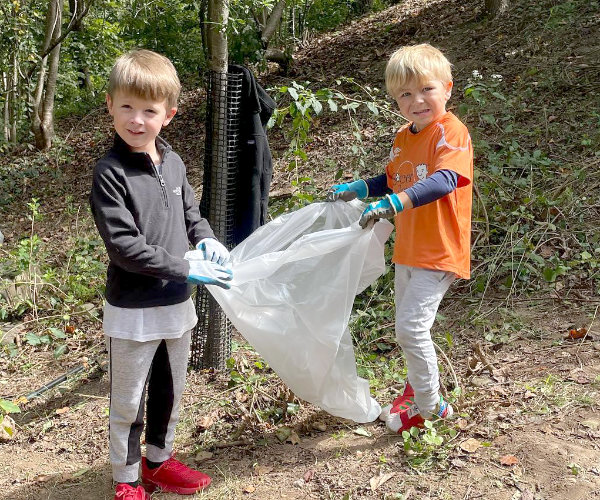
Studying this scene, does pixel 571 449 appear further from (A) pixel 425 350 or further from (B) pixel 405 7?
(B) pixel 405 7

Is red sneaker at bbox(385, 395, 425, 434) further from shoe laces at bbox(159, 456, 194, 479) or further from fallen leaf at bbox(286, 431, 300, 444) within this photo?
shoe laces at bbox(159, 456, 194, 479)

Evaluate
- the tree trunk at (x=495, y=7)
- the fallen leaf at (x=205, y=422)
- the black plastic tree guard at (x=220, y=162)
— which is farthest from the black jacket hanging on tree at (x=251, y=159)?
the tree trunk at (x=495, y=7)

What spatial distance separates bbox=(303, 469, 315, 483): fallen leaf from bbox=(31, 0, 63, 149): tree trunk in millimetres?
8611

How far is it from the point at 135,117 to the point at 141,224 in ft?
1.22

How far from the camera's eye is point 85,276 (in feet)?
17.1

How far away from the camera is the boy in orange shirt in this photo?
2.50 metres

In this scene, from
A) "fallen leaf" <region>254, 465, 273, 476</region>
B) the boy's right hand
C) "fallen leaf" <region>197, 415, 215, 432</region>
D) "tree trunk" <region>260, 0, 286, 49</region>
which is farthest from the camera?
"tree trunk" <region>260, 0, 286, 49</region>

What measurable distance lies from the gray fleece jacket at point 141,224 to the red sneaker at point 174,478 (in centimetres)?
77

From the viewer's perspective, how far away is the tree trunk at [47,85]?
376 inches

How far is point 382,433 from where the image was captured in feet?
9.75

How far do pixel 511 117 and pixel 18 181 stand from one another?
676 centimetres

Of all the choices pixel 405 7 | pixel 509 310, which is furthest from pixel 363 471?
pixel 405 7

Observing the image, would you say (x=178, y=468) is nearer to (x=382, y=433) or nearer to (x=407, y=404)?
(x=382, y=433)

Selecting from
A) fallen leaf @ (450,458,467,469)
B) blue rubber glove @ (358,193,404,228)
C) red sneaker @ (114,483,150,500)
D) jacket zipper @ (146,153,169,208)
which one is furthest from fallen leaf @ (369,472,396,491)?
jacket zipper @ (146,153,169,208)
